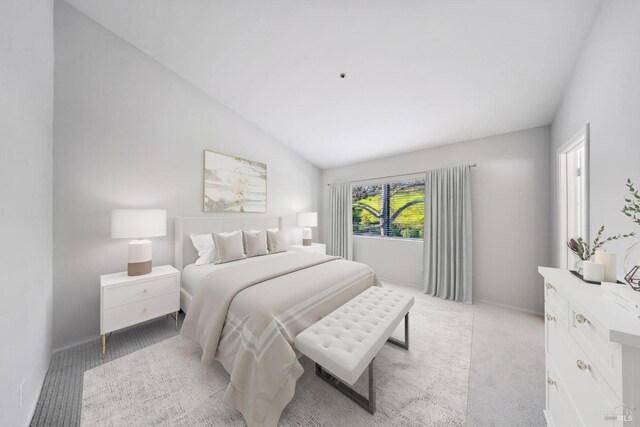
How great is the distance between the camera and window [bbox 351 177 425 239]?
3.86 m

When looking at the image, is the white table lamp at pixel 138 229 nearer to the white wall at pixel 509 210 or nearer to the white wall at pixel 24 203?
the white wall at pixel 24 203

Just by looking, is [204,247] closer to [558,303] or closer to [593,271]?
[558,303]

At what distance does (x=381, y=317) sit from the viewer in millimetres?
1689

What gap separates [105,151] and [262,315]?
8.27 feet

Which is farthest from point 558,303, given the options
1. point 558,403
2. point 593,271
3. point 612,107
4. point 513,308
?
point 513,308

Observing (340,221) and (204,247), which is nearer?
(204,247)

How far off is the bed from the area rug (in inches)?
7.3

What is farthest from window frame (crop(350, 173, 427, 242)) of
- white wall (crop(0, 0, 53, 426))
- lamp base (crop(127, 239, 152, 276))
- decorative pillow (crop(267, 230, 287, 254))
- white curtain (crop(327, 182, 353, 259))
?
white wall (crop(0, 0, 53, 426))

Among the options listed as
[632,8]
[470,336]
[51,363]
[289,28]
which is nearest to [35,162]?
[51,363]

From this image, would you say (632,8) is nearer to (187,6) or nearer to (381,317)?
(381,317)

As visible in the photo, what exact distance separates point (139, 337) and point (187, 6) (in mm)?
3331

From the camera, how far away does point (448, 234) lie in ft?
10.9

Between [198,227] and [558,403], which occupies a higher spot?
[198,227]

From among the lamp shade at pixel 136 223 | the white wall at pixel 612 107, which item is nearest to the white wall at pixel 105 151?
the lamp shade at pixel 136 223
